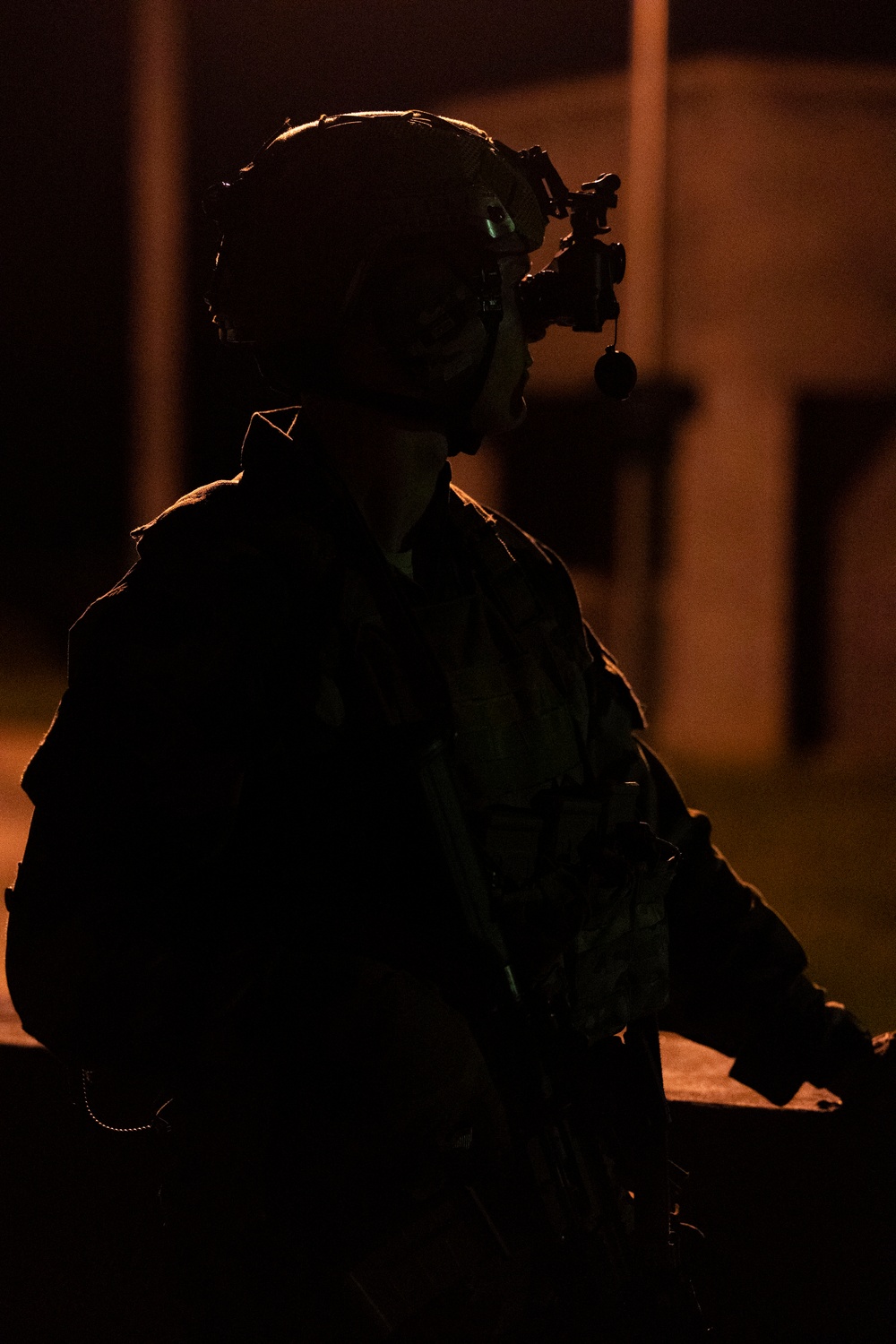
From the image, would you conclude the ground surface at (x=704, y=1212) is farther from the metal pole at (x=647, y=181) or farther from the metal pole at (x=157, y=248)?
the metal pole at (x=647, y=181)

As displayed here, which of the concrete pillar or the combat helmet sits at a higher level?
the combat helmet

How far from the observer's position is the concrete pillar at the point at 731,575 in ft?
32.2

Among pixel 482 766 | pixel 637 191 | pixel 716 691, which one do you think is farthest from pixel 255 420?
pixel 716 691

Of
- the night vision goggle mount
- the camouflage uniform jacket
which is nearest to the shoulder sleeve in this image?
the camouflage uniform jacket

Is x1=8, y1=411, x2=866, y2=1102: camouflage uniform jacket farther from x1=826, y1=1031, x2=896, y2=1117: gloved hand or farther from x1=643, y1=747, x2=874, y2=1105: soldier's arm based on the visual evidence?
x1=826, y1=1031, x2=896, y2=1117: gloved hand

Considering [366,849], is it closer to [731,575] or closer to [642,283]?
[642,283]

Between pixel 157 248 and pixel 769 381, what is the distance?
395 centimetres

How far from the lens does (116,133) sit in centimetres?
1470

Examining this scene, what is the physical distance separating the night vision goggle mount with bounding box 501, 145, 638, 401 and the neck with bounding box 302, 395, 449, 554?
0.70 ft

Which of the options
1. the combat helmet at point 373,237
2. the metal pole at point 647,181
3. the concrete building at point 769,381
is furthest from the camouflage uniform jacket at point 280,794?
the concrete building at point 769,381

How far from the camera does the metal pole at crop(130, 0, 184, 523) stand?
312 inches

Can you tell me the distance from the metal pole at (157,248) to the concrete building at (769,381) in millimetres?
2398

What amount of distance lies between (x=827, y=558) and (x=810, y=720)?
1.04 metres

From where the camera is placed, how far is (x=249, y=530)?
1.82 m
